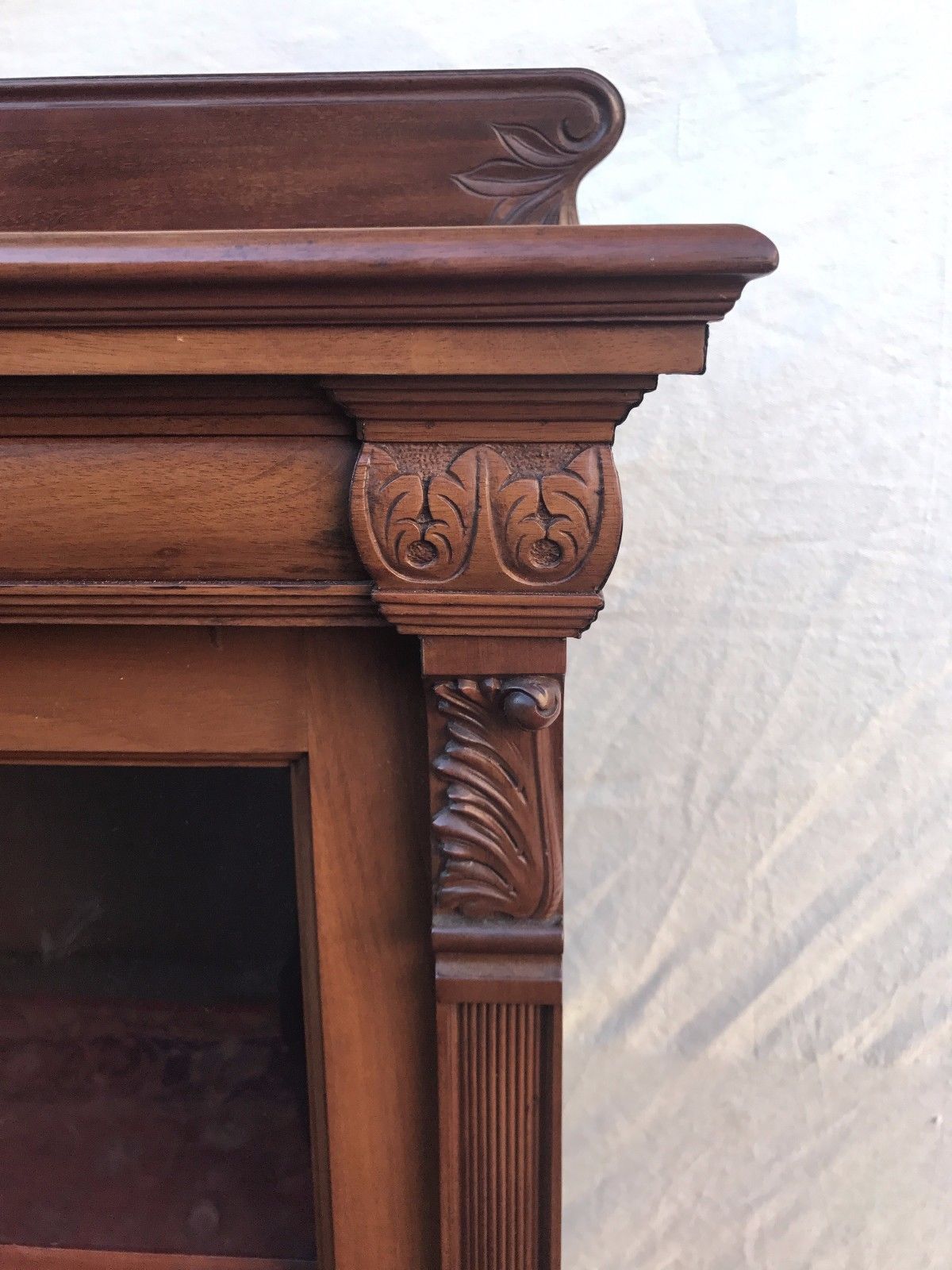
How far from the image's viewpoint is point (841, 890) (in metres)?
0.80

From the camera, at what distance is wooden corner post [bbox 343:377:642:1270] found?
1.23ft

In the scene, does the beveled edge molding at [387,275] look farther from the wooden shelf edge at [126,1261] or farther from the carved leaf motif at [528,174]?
the wooden shelf edge at [126,1261]

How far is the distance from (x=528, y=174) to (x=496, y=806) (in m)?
0.40

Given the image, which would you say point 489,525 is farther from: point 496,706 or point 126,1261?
point 126,1261

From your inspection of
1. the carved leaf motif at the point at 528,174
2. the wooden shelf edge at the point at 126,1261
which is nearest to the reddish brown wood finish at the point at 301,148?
the carved leaf motif at the point at 528,174

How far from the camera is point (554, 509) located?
375 millimetres

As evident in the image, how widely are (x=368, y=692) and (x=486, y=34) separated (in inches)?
23.1

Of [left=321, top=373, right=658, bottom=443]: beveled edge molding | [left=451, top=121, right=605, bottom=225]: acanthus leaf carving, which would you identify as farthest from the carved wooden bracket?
[left=451, top=121, right=605, bottom=225]: acanthus leaf carving

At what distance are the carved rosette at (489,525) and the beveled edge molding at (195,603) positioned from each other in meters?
0.02

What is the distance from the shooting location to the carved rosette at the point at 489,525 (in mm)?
375

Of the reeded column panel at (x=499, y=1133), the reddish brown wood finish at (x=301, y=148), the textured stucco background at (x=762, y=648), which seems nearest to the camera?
the reeded column panel at (x=499, y=1133)

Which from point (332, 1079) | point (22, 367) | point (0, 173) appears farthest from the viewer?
point (0, 173)

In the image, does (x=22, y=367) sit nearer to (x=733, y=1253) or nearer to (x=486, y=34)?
(x=486, y=34)

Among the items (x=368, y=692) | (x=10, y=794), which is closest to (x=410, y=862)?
(x=368, y=692)
